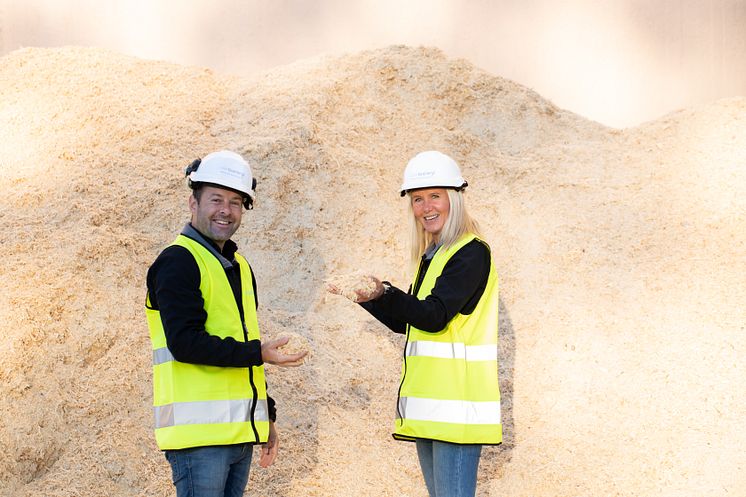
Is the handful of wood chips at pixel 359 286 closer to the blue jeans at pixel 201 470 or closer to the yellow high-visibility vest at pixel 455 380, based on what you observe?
the yellow high-visibility vest at pixel 455 380

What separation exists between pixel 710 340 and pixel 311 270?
3.59 meters

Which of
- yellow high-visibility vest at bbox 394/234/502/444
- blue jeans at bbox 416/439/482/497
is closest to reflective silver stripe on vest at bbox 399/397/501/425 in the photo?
yellow high-visibility vest at bbox 394/234/502/444

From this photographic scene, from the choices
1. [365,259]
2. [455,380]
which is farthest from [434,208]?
[365,259]

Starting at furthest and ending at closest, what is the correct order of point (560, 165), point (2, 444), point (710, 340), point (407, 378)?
point (560, 165) → point (710, 340) → point (2, 444) → point (407, 378)

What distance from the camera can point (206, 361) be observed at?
9.77 feet

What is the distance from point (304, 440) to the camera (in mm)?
5605

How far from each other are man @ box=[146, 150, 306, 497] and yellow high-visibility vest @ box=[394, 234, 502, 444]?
21.9 inches

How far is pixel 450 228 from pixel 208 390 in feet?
4.09

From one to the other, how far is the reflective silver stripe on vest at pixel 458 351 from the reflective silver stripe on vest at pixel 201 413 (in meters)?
0.82

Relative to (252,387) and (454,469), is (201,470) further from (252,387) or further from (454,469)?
(454,469)

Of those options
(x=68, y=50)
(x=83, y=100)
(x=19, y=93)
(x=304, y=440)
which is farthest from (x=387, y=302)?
(x=68, y=50)

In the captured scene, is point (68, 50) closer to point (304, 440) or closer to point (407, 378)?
point (304, 440)

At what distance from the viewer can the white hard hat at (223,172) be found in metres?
3.38

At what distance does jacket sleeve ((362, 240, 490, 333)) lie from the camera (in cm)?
312
